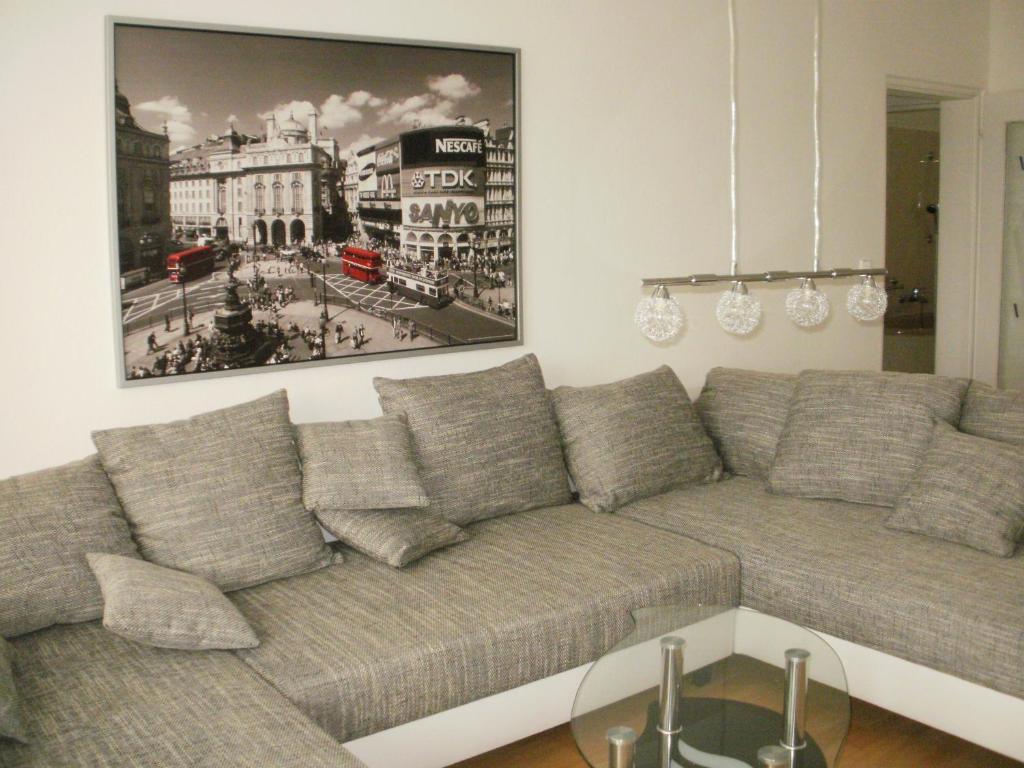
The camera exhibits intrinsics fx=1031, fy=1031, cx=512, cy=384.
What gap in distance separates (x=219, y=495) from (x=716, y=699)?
1.40 m

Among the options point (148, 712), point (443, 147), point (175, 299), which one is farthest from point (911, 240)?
point (148, 712)

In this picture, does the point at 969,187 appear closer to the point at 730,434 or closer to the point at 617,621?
the point at 730,434

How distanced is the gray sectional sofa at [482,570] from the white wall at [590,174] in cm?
35

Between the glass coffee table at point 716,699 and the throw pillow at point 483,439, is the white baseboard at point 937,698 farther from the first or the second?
the throw pillow at point 483,439

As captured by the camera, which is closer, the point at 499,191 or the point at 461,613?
the point at 461,613

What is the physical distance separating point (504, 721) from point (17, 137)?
206 cm

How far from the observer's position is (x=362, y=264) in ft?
11.5

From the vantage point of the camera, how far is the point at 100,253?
9.90 ft

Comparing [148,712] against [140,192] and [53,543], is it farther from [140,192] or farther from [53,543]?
[140,192]

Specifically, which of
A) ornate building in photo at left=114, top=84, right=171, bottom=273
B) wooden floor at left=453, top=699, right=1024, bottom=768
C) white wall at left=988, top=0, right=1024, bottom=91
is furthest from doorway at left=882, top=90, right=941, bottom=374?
ornate building in photo at left=114, top=84, right=171, bottom=273

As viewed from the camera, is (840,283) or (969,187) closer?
(840,283)

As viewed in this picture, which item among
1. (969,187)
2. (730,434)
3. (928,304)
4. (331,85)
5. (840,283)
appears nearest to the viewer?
(331,85)

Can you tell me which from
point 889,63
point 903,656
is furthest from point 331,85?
point 889,63

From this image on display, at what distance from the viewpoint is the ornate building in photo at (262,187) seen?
3.14 meters
